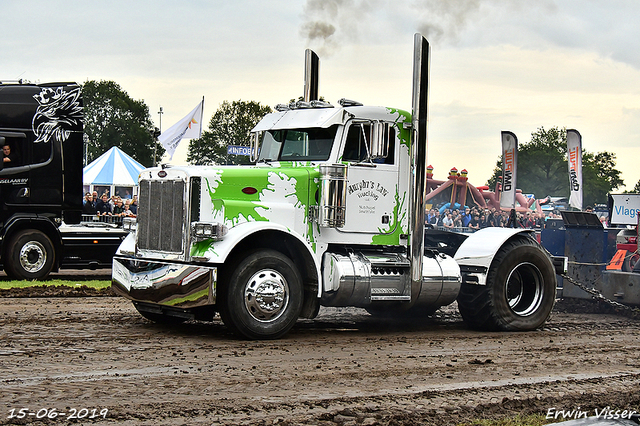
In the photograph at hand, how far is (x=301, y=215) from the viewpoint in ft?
30.1

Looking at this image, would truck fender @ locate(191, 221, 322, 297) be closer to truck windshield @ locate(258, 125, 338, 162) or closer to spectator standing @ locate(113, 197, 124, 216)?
truck windshield @ locate(258, 125, 338, 162)

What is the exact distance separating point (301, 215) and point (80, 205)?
8137mm

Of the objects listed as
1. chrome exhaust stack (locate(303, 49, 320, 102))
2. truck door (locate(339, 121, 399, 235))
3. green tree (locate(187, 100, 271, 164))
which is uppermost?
green tree (locate(187, 100, 271, 164))

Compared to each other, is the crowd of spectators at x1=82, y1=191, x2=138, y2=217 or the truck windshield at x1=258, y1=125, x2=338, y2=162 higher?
the truck windshield at x1=258, y1=125, x2=338, y2=162

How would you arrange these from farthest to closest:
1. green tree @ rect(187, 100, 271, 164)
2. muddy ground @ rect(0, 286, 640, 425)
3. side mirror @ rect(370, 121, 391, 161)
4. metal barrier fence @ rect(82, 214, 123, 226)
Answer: green tree @ rect(187, 100, 271, 164) < metal barrier fence @ rect(82, 214, 123, 226) < side mirror @ rect(370, 121, 391, 161) < muddy ground @ rect(0, 286, 640, 425)

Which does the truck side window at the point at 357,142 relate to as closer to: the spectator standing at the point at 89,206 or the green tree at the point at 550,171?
the spectator standing at the point at 89,206

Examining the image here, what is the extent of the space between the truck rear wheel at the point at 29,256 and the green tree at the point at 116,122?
69.8m

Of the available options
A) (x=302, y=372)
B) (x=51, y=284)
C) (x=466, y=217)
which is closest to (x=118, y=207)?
(x=51, y=284)

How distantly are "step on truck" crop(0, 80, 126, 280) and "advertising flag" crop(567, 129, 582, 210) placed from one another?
16.1m

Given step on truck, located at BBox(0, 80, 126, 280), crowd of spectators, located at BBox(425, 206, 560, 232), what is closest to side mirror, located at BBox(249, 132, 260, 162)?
step on truck, located at BBox(0, 80, 126, 280)

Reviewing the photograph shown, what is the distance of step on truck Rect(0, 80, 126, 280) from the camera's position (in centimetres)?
1510

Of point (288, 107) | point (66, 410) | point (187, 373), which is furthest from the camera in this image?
point (288, 107)

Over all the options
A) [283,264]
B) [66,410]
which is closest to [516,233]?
[283,264]

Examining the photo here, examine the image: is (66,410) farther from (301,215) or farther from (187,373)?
(301,215)
